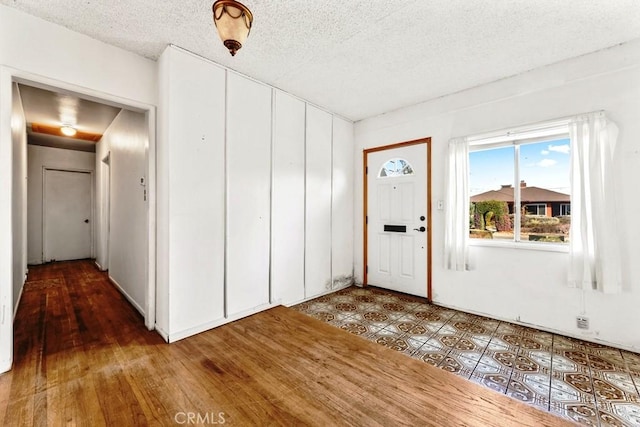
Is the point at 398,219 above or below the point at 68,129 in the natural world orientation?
below

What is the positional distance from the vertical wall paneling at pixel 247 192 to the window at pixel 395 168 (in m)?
1.90

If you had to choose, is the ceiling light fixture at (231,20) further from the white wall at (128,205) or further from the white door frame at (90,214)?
the white door frame at (90,214)

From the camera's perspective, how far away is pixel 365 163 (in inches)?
178

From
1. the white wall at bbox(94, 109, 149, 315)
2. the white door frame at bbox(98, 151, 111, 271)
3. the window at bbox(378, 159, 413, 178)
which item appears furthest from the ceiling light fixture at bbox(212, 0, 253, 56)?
the white door frame at bbox(98, 151, 111, 271)

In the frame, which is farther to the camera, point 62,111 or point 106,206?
point 106,206

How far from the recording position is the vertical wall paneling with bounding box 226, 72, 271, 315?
9.77 feet

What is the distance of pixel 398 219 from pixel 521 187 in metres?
1.55

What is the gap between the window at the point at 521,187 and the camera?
2.91m

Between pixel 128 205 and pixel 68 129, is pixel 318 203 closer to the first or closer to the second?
pixel 128 205

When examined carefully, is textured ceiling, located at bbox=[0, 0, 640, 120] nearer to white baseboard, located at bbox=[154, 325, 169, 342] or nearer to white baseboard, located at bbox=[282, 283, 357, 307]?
white baseboard, located at bbox=[154, 325, 169, 342]

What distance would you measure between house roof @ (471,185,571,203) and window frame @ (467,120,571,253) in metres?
0.05

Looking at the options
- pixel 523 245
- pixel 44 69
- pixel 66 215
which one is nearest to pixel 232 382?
pixel 44 69

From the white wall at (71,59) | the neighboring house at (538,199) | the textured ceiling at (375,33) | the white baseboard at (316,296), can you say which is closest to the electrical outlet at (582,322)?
the neighboring house at (538,199)

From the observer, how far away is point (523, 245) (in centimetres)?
304
